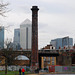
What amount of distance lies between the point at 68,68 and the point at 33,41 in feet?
43.5

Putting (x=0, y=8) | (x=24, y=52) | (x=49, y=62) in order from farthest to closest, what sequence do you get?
(x=49, y=62) → (x=24, y=52) → (x=0, y=8)

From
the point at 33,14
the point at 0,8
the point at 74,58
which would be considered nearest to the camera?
the point at 0,8

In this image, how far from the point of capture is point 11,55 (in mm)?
47094

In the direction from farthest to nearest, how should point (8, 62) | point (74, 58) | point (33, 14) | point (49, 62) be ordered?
point (49, 62)
point (74, 58)
point (33, 14)
point (8, 62)

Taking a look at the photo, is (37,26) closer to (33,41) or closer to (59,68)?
(33,41)

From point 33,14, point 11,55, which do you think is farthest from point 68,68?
point 11,55

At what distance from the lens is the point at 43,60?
→ 5054 inches

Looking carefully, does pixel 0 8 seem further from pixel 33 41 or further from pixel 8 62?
pixel 33 41

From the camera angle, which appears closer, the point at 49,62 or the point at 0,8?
the point at 0,8

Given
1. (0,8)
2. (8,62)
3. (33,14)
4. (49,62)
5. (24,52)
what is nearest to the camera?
(0,8)

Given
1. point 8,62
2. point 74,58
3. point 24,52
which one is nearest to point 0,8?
point 8,62

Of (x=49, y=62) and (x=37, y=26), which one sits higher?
(x=37, y=26)

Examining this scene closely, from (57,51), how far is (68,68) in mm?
21097

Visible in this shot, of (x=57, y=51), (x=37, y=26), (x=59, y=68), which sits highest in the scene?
(x=37, y=26)
